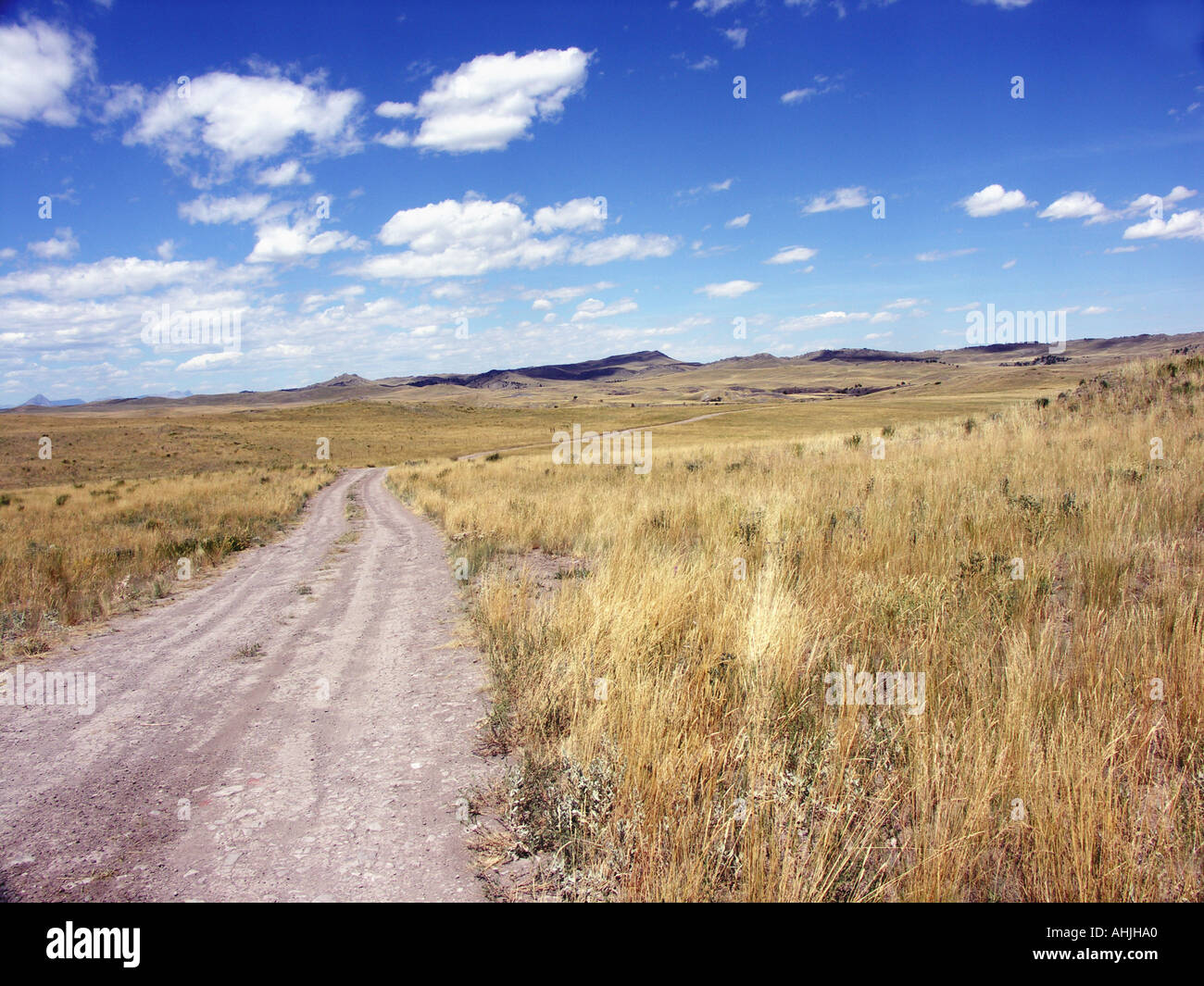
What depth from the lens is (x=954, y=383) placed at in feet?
397

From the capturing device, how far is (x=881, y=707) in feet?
11.5

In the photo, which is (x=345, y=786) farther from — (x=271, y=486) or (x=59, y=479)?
(x=59, y=479)

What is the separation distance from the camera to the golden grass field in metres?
2.47

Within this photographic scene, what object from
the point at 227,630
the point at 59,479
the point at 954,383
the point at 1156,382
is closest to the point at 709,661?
the point at 227,630

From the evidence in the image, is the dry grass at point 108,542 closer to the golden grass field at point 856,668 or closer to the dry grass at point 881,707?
the golden grass field at point 856,668

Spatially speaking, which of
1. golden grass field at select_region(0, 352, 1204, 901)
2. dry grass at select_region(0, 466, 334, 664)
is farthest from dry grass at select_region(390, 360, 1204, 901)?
dry grass at select_region(0, 466, 334, 664)

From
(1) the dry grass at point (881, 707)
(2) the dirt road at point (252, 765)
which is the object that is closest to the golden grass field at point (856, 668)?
(1) the dry grass at point (881, 707)

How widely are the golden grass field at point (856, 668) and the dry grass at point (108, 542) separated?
100mm

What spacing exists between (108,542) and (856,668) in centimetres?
1604

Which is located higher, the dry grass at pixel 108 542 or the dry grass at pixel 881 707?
the dry grass at pixel 881 707

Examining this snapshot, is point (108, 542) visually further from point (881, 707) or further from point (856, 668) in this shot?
point (881, 707)

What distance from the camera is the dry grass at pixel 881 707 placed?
2438mm

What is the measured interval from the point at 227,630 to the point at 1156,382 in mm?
22043

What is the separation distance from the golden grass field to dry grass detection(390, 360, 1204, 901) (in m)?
0.02
